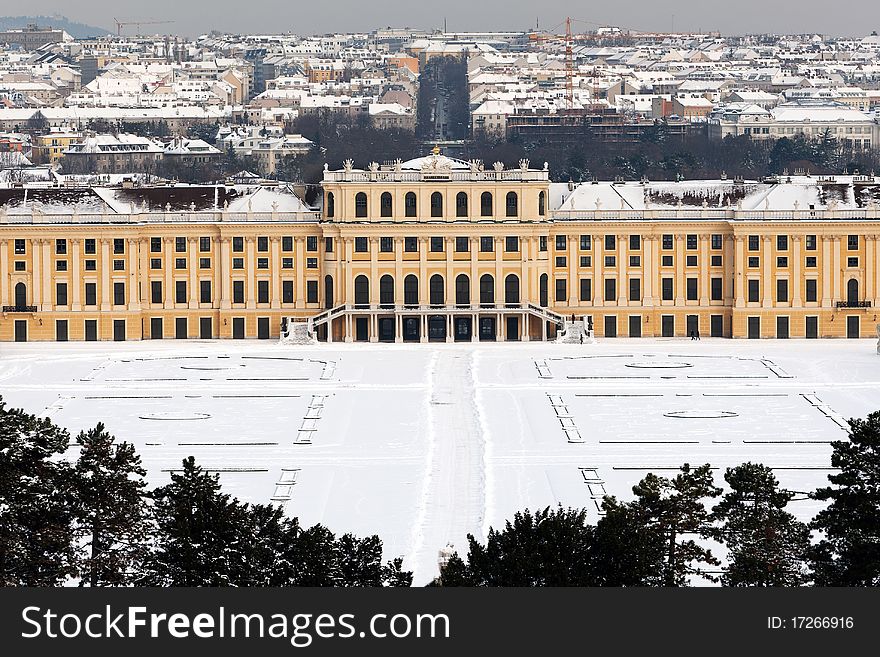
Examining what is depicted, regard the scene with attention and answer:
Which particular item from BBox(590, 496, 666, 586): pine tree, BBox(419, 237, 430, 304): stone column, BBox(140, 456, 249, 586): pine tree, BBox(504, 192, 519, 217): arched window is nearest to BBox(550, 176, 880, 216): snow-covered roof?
BBox(504, 192, 519, 217): arched window

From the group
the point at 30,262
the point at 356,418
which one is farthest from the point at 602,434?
the point at 30,262

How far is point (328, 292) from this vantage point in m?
88.7

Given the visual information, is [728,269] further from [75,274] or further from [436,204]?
[75,274]

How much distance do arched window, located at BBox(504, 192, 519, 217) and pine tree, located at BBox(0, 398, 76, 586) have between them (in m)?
50.8

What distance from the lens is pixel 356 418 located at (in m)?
64.6

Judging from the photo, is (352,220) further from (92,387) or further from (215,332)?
(92,387)

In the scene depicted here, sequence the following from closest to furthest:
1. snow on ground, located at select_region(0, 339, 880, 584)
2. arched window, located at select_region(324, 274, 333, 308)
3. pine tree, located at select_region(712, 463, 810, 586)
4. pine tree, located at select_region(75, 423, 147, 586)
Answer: pine tree, located at select_region(712, 463, 810, 586), pine tree, located at select_region(75, 423, 147, 586), snow on ground, located at select_region(0, 339, 880, 584), arched window, located at select_region(324, 274, 333, 308)

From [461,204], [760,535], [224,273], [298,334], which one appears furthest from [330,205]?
[760,535]

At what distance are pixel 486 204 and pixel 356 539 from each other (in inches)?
2112

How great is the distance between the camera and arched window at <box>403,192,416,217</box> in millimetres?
88188

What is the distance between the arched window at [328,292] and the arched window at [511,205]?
6.96 metres

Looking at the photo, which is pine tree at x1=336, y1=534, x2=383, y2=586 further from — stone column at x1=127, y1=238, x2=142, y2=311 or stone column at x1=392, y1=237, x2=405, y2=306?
stone column at x1=127, y1=238, x2=142, y2=311

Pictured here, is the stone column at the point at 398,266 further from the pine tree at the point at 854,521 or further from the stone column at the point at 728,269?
the pine tree at the point at 854,521

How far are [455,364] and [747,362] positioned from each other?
9.62 metres
